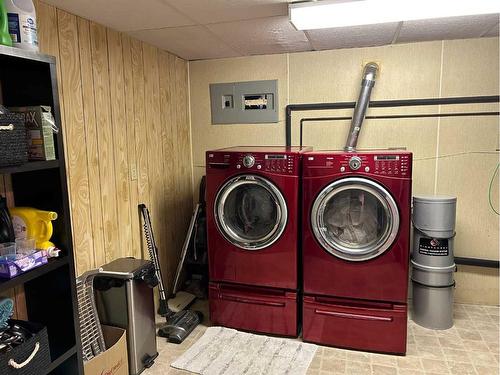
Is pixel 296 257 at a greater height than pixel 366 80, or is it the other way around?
pixel 366 80

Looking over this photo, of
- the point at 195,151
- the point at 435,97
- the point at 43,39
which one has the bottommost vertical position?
the point at 195,151

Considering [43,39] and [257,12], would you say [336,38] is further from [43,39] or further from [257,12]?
[43,39]

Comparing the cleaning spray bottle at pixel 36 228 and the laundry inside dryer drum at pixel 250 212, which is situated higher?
the cleaning spray bottle at pixel 36 228

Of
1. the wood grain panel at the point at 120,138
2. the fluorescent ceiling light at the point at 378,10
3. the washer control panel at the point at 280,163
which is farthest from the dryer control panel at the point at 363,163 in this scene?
the wood grain panel at the point at 120,138

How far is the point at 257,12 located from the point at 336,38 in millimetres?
876

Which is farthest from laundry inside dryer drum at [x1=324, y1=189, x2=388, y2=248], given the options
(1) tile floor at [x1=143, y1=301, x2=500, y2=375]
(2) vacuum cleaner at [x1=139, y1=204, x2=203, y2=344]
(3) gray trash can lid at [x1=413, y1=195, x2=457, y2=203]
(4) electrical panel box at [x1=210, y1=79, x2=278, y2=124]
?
(2) vacuum cleaner at [x1=139, y1=204, x2=203, y2=344]

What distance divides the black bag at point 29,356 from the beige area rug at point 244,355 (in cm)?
108

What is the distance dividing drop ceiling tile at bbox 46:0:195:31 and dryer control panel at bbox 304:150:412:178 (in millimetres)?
1194

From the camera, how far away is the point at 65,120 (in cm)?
222

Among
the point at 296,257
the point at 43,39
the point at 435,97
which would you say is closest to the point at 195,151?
the point at 296,257

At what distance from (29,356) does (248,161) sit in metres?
1.67

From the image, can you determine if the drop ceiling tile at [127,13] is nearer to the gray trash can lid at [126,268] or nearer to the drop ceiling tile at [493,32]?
the gray trash can lid at [126,268]

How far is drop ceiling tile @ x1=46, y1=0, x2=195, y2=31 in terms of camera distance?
208cm

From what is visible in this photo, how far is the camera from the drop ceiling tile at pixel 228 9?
2109mm
